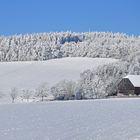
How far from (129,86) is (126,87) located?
137cm

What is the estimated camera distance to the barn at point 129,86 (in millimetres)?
108125

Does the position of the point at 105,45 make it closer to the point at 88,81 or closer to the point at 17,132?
the point at 88,81

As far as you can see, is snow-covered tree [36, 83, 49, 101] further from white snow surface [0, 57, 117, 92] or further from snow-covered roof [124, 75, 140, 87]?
snow-covered roof [124, 75, 140, 87]

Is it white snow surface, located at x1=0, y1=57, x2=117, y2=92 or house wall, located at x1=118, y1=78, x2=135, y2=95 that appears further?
white snow surface, located at x1=0, y1=57, x2=117, y2=92

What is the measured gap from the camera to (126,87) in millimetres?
108250

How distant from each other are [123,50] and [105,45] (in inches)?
913

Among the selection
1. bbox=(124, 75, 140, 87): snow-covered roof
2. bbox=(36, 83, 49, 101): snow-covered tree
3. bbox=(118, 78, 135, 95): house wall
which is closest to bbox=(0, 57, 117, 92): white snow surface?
bbox=(36, 83, 49, 101): snow-covered tree

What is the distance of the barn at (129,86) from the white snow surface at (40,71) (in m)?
18.3

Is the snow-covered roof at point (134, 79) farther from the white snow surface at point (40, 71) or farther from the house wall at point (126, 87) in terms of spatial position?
the white snow surface at point (40, 71)

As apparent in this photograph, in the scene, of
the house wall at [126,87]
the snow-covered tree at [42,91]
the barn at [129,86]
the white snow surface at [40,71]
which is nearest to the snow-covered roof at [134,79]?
the barn at [129,86]

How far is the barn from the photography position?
108m

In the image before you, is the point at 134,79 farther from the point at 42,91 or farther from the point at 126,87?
the point at 42,91

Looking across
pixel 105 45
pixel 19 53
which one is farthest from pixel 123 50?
pixel 19 53

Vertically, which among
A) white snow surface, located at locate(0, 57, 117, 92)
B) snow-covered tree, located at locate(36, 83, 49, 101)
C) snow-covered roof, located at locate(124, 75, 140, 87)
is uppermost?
white snow surface, located at locate(0, 57, 117, 92)
